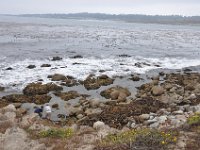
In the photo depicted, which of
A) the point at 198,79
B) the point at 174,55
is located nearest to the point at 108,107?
the point at 198,79

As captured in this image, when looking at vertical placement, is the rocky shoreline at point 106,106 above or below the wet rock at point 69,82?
above

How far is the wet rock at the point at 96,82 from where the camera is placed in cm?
2663

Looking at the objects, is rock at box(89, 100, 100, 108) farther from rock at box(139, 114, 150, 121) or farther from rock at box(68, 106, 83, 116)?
rock at box(139, 114, 150, 121)

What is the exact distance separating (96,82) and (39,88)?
5172 millimetres

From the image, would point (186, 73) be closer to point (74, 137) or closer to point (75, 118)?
point (75, 118)

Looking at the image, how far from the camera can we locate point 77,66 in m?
35.2

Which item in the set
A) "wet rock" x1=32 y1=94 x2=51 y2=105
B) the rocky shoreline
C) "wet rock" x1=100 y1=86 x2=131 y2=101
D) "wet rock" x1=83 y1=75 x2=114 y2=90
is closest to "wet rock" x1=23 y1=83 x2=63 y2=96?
the rocky shoreline

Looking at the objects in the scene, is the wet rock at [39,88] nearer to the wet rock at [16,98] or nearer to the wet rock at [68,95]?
the wet rock at [16,98]

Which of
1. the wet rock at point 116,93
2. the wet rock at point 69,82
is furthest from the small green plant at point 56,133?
the wet rock at point 69,82

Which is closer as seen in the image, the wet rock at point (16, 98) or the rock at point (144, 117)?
the rock at point (144, 117)

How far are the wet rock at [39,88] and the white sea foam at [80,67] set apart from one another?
112 centimetres

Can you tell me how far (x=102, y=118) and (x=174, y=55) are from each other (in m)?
30.6

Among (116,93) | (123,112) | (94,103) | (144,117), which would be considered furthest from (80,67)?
(144,117)

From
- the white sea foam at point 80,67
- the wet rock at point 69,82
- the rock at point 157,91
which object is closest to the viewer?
the rock at point 157,91
